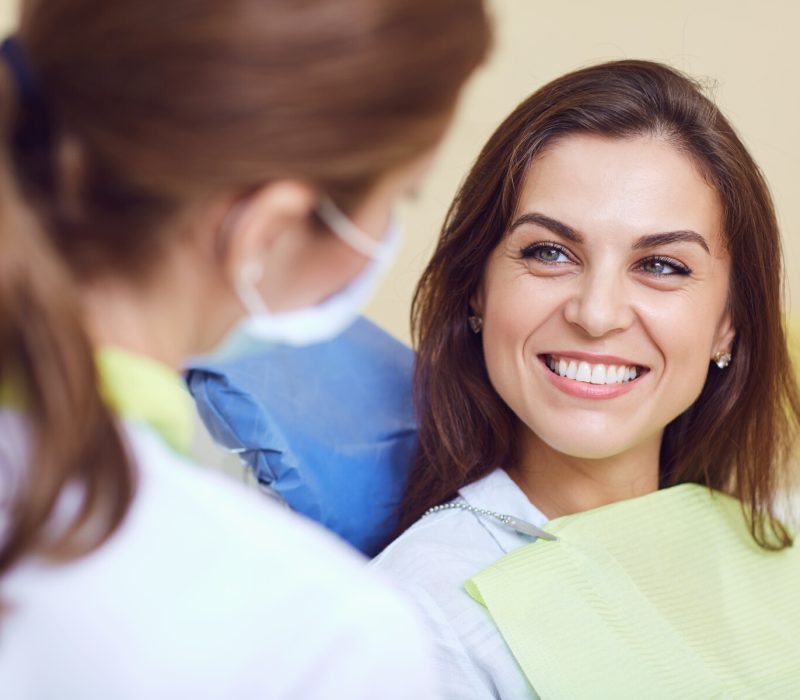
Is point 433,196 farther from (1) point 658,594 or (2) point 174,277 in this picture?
(2) point 174,277

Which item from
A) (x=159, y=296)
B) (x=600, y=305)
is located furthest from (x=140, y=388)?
(x=600, y=305)

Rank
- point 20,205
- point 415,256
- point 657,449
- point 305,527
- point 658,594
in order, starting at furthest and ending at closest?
point 415,256, point 657,449, point 658,594, point 305,527, point 20,205

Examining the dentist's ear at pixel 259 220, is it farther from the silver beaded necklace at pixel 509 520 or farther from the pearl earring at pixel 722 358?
the pearl earring at pixel 722 358

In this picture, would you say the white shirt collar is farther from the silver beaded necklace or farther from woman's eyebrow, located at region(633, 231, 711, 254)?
woman's eyebrow, located at region(633, 231, 711, 254)

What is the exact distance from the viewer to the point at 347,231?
0.85m

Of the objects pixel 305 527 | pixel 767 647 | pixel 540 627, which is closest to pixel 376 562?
pixel 540 627

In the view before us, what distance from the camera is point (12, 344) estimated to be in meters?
0.71

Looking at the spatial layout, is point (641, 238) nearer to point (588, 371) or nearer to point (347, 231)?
point (588, 371)

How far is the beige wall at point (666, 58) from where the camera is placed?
8.68 ft

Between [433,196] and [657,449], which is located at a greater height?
[433,196]

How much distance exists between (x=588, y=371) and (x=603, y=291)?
0.11 metres

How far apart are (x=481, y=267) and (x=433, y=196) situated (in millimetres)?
1083

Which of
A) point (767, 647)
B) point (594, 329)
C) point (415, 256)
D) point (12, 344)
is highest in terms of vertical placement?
point (12, 344)

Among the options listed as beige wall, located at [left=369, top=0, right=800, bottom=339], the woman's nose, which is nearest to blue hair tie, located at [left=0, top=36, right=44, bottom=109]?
the woman's nose
